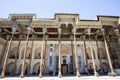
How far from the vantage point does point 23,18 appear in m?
12.9

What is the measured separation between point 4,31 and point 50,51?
703cm

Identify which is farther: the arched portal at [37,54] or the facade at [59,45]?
the arched portal at [37,54]

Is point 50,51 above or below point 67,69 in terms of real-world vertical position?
above

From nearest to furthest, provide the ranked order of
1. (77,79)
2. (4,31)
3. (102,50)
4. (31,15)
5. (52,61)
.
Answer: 1. (77,79)
2. (31,15)
3. (4,31)
4. (52,61)
5. (102,50)

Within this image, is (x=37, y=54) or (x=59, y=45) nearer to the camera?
(x=59, y=45)

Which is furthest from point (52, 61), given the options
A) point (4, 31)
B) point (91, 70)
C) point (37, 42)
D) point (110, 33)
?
point (110, 33)

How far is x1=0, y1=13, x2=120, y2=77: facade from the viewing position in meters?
12.8

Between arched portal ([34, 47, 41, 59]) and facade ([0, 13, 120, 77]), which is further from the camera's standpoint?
arched portal ([34, 47, 41, 59])

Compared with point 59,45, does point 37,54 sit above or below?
below

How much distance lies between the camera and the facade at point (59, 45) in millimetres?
12772

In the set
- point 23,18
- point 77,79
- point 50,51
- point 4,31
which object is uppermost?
point 23,18

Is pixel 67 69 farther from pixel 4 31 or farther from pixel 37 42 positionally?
pixel 4 31

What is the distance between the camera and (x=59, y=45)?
12.6 m

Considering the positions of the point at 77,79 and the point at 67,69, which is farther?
the point at 67,69
